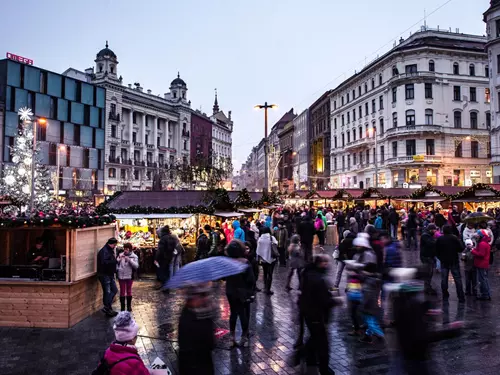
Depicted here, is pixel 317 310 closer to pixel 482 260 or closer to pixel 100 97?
pixel 482 260

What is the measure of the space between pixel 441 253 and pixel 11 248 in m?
11.3

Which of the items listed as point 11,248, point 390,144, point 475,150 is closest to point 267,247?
point 11,248

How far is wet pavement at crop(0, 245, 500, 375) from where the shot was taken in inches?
250

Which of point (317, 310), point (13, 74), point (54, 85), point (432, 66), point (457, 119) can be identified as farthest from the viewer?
point (54, 85)

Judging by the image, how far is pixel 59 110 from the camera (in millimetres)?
55281

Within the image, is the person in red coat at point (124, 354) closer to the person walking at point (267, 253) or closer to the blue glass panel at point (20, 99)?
the person walking at point (267, 253)

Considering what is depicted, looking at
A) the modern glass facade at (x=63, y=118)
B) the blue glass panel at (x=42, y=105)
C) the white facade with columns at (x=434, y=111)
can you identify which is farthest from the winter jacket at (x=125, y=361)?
the blue glass panel at (x=42, y=105)

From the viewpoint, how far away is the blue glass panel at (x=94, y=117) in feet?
198

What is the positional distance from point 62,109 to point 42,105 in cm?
311

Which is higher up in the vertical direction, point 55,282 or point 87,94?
point 87,94

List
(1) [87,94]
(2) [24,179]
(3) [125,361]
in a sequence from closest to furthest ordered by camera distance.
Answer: (3) [125,361], (2) [24,179], (1) [87,94]

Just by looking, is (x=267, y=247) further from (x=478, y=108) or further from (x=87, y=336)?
(x=478, y=108)

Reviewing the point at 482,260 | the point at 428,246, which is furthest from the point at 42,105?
the point at 482,260

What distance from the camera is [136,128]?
77.9m
